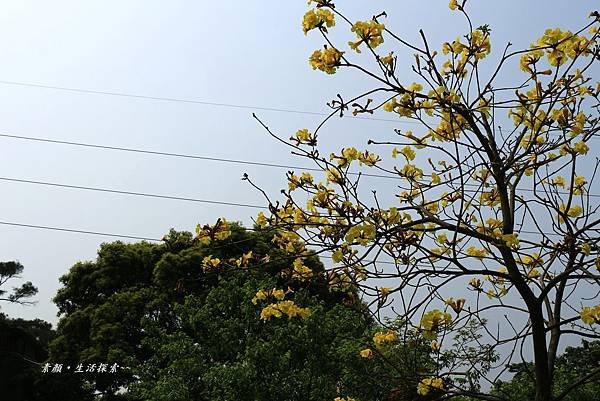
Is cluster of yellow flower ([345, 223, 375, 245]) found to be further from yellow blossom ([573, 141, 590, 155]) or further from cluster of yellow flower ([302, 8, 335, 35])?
yellow blossom ([573, 141, 590, 155])

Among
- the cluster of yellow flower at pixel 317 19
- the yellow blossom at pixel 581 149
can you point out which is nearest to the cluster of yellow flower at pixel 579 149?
the yellow blossom at pixel 581 149

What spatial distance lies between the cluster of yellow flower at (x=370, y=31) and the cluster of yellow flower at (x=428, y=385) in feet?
3.24

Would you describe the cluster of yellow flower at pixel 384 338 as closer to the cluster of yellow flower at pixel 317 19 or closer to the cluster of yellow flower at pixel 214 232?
the cluster of yellow flower at pixel 214 232

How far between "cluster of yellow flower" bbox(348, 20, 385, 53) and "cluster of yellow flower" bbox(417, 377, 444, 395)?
38.9 inches

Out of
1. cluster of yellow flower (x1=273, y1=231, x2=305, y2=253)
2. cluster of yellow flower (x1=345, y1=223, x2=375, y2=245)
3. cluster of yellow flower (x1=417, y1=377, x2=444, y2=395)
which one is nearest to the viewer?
cluster of yellow flower (x1=345, y1=223, x2=375, y2=245)

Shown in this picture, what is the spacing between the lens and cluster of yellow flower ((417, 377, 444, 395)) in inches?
76.8

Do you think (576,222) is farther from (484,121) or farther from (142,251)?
(142,251)

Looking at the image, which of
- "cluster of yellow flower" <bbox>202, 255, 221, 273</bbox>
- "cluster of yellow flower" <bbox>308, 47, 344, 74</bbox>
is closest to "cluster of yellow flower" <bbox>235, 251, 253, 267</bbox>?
"cluster of yellow flower" <bbox>202, 255, 221, 273</bbox>

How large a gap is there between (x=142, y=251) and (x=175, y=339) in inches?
222

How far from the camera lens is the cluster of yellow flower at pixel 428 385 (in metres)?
1.95

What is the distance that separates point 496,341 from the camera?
206cm

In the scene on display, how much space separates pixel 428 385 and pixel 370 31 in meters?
1.03

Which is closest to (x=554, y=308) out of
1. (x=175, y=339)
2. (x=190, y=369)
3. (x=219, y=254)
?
(x=190, y=369)

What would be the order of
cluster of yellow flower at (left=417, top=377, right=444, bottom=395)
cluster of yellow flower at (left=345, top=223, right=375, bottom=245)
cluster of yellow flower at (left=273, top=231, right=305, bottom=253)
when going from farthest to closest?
1. cluster of yellow flower at (left=273, top=231, right=305, bottom=253)
2. cluster of yellow flower at (left=417, top=377, right=444, bottom=395)
3. cluster of yellow flower at (left=345, top=223, right=375, bottom=245)
